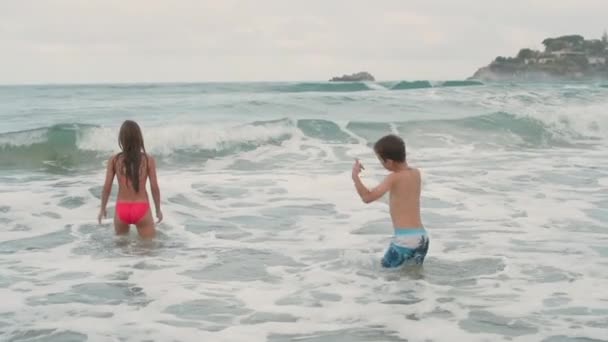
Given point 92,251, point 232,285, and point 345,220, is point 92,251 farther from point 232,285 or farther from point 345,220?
point 345,220

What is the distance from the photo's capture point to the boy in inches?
254

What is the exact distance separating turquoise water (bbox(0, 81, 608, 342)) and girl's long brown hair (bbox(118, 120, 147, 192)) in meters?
0.67

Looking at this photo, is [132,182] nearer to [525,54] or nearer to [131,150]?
[131,150]

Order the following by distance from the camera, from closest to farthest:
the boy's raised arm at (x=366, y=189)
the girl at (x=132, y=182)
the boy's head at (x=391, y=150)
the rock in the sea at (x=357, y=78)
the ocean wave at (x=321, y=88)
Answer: the boy's raised arm at (x=366, y=189)
the boy's head at (x=391, y=150)
the girl at (x=132, y=182)
the ocean wave at (x=321, y=88)
the rock in the sea at (x=357, y=78)

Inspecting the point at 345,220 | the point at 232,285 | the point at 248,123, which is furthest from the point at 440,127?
the point at 232,285

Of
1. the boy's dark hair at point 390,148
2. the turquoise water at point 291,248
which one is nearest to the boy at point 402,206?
the boy's dark hair at point 390,148

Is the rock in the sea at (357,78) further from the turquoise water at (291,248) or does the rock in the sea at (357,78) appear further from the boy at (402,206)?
the boy at (402,206)

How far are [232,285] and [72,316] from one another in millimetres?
1333

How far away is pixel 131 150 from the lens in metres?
7.80

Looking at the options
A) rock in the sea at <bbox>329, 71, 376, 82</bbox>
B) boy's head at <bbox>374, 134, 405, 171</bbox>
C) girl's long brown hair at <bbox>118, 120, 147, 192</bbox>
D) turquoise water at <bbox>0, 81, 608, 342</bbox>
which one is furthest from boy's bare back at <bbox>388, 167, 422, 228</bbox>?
rock in the sea at <bbox>329, 71, 376, 82</bbox>

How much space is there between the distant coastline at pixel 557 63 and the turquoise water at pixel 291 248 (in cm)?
8977

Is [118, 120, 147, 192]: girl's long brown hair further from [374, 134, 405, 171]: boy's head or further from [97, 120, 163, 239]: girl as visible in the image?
[374, 134, 405, 171]: boy's head

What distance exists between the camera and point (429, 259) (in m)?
7.04

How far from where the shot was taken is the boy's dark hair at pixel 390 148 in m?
6.37
